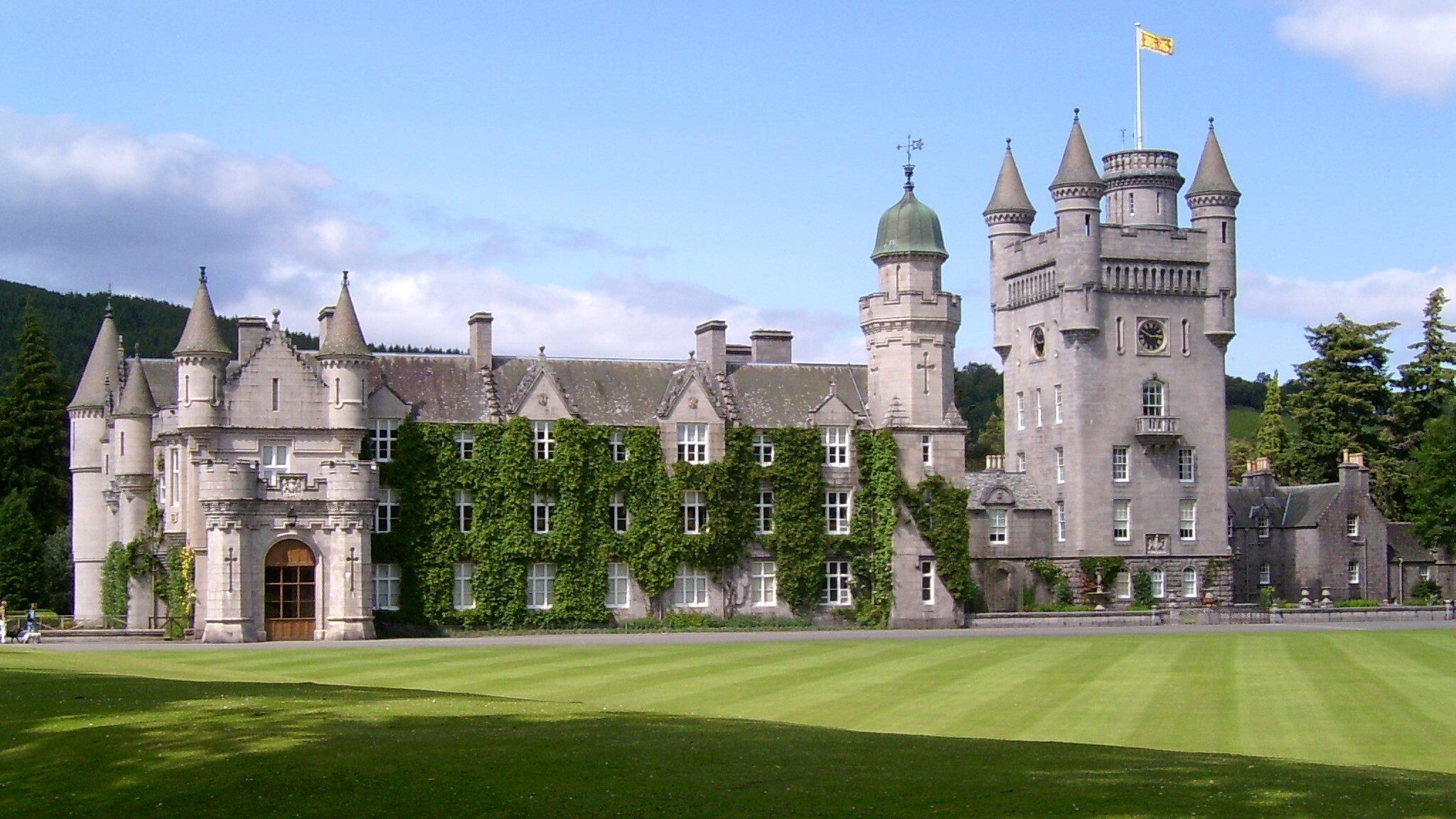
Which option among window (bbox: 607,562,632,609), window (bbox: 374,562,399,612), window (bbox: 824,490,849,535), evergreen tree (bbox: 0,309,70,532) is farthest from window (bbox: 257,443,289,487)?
evergreen tree (bbox: 0,309,70,532)

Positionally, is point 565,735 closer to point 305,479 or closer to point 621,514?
point 305,479

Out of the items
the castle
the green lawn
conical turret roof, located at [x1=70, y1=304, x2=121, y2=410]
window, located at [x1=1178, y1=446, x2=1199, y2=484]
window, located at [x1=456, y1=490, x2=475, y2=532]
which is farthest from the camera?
window, located at [x1=1178, y1=446, x2=1199, y2=484]

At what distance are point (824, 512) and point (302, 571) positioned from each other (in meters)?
17.6

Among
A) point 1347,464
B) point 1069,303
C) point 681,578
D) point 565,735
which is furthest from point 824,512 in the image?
point 565,735

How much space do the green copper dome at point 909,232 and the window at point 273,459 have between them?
69.5ft

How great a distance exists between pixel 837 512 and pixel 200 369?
69.6 ft

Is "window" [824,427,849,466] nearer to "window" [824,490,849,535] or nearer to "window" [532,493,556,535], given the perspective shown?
"window" [824,490,849,535]

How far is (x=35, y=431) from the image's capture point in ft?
239

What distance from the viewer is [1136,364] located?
232ft

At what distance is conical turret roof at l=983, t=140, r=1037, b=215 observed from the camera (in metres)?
75.0

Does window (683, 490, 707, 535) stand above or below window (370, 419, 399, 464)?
below

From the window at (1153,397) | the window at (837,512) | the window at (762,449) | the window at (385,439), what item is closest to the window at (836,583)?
the window at (837,512)

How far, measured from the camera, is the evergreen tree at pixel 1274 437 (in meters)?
91.0

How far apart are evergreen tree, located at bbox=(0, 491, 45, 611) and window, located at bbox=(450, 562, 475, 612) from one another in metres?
21.5
